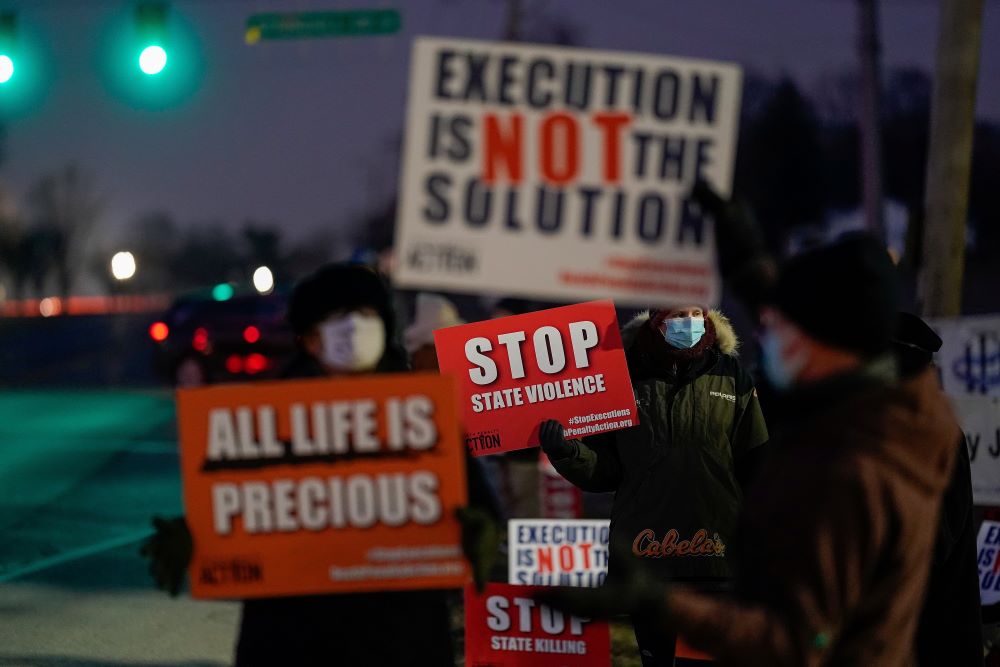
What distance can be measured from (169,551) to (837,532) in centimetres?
171

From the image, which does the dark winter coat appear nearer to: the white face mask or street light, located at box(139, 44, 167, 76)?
the white face mask

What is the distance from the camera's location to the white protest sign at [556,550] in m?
7.02

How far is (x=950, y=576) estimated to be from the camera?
13.7ft

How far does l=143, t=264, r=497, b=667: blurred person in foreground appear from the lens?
11.4 feet

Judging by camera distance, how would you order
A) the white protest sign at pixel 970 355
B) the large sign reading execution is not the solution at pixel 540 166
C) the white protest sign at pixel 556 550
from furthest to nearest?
the white protest sign at pixel 970 355, the white protest sign at pixel 556 550, the large sign reading execution is not the solution at pixel 540 166

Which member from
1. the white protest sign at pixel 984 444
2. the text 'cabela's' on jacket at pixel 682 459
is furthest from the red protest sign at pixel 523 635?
the white protest sign at pixel 984 444

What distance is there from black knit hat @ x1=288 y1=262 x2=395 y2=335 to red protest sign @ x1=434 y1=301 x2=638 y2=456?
917 millimetres

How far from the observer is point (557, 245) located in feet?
12.6

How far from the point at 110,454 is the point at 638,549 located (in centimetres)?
1124

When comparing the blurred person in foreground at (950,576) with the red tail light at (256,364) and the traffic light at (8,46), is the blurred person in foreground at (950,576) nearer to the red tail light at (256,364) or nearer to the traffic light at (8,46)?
the traffic light at (8,46)

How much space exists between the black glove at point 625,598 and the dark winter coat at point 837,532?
0.03m

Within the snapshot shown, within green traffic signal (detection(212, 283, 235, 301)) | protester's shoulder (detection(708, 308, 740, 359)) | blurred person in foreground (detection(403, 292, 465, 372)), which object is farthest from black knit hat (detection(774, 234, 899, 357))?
green traffic signal (detection(212, 283, 235, 301))

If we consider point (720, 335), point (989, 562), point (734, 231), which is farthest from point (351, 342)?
point (989, 562)

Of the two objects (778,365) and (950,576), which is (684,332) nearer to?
(950,576)
